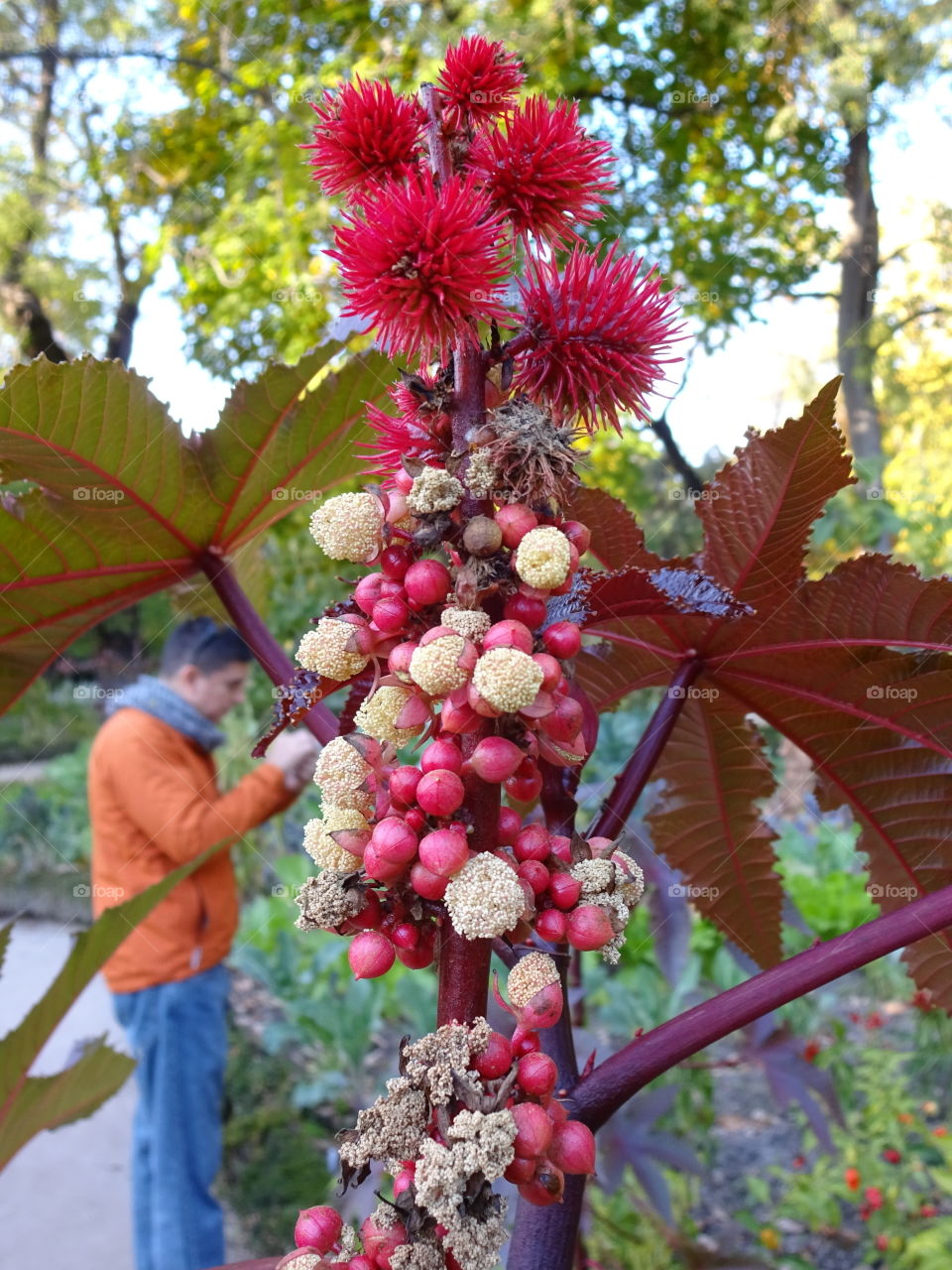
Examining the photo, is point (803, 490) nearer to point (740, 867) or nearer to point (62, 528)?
point (740, 867)

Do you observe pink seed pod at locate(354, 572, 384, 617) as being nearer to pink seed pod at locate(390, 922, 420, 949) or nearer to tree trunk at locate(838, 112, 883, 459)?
pink seed pod at locate(390, 922, 420, 949)

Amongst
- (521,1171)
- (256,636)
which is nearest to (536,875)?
(521,1171)

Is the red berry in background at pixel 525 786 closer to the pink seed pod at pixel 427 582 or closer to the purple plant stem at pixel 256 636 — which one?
the pink seed pod at pixel 427 582

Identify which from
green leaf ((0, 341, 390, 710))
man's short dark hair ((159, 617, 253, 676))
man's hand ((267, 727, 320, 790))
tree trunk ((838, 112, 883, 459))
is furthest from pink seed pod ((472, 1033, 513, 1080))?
tree trunk ((838, 112, 883, 459))

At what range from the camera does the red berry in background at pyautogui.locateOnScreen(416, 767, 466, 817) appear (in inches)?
16.3

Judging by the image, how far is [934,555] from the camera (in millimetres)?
3326

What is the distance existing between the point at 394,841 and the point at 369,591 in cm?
12

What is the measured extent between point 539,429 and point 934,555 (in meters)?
3.28

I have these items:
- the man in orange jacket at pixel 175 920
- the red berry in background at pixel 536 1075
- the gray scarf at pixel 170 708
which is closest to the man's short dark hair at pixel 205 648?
the man in orange jacket at pixel 175 920

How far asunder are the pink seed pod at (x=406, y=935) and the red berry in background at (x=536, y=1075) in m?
0.07

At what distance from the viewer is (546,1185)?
0.41 meters

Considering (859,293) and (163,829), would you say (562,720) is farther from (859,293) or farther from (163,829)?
(859,293)

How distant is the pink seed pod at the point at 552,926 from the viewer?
0.43 metres

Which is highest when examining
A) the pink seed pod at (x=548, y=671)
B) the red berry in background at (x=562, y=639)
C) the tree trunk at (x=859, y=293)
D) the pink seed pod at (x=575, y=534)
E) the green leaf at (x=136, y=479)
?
the tree trunk at (x=859, y=293)
